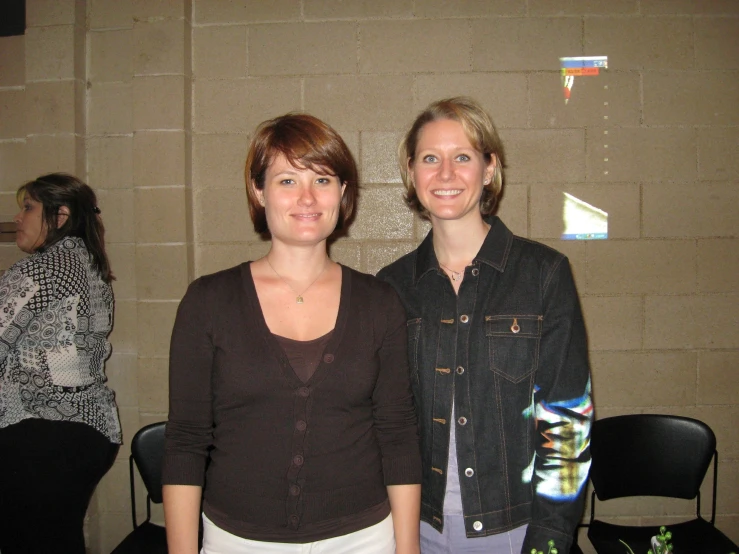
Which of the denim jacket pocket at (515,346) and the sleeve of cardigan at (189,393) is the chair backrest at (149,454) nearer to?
the sleeve of cardigan at (189,393)

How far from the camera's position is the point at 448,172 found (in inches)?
55.0

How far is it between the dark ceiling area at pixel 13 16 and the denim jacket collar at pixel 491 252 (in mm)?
2442

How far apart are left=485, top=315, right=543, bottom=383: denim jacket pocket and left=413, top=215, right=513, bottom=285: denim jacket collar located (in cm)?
15

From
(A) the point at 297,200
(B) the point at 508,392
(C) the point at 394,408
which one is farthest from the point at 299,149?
(B) the point at 508,392

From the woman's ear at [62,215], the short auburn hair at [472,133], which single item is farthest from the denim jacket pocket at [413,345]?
the woman's ear at [62,215]

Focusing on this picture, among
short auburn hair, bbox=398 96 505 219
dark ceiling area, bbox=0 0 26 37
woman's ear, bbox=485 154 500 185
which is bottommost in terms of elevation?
woman's ear, bbox=485 154 500 185

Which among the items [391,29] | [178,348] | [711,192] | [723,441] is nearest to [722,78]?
[711,192]

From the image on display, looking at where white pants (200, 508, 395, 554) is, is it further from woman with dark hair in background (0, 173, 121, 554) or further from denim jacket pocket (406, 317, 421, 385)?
woman with dark hair in background (0, 173, 121, 554)

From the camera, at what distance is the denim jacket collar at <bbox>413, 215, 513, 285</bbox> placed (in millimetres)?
1405

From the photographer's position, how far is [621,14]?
2.40 m

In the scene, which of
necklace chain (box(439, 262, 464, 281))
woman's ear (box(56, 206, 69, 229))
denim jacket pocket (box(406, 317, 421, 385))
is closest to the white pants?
denim jacket pocket (box(406, 317, 421, 385))

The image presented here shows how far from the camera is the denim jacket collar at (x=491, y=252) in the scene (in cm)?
141

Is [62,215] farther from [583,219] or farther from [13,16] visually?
[583,219]

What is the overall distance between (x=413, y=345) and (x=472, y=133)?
0.60m
